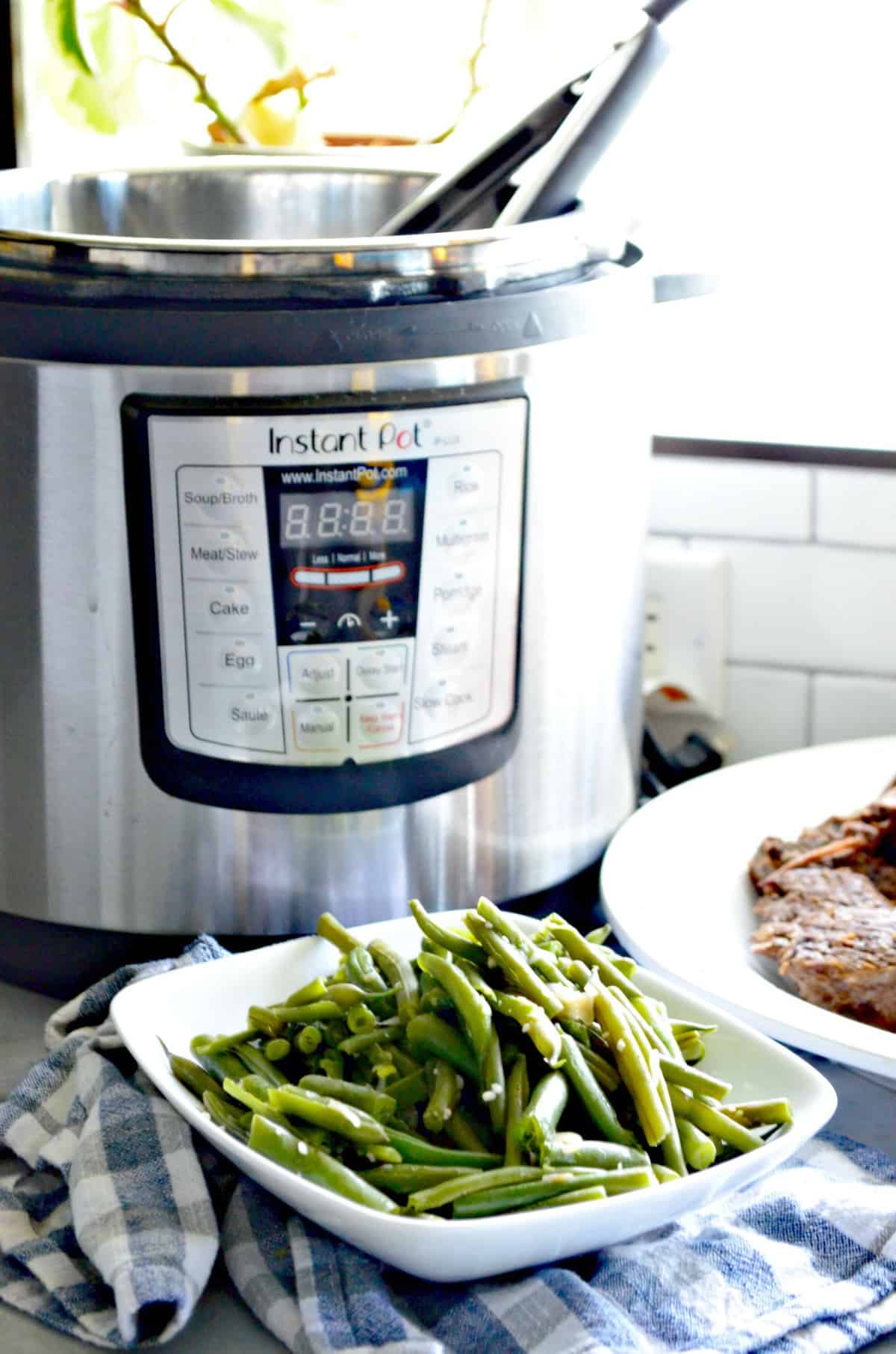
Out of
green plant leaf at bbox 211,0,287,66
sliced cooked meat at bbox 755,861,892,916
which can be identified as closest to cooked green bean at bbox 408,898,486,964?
sliced cooked meat at bbox 755,861,892,916

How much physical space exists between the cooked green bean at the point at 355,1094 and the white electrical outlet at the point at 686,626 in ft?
1.95

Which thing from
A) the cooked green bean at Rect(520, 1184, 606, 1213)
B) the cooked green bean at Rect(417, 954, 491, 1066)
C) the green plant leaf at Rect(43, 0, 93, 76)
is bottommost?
the cooked green bean at Rect(520, 1184, 606, 1213)

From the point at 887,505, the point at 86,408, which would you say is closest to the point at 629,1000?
the point at 86,408

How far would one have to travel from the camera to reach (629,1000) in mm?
703

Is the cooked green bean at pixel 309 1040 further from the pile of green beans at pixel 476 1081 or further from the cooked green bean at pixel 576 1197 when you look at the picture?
the cooked green bean at pixel 576 1197

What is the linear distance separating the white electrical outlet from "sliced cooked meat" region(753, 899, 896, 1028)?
397 millimetres

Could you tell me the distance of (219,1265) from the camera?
654mm

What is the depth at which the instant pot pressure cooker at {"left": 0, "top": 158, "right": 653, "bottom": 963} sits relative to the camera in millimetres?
713

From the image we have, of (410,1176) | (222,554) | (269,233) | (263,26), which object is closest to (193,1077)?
Result: (410,1176)

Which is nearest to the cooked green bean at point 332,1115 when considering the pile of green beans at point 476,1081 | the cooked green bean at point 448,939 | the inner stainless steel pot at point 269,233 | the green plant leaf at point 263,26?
the pile of green beans at point 476,1081

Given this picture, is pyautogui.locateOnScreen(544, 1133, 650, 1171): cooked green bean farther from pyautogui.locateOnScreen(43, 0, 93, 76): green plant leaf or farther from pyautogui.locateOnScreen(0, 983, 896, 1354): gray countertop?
pyautogui.locateOnScreen(43, 0, 93, 76): green plant leaf

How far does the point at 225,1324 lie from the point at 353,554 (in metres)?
0.33

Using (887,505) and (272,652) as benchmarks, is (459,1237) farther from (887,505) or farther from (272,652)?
(887,505)

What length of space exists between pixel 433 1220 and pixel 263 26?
953 millimetres
